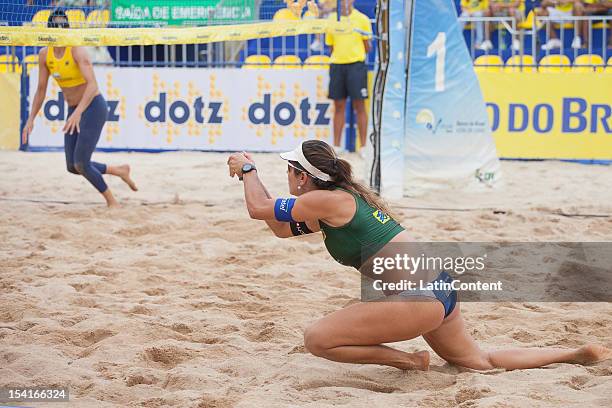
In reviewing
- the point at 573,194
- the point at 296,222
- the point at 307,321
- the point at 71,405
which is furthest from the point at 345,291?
the point at 573,194

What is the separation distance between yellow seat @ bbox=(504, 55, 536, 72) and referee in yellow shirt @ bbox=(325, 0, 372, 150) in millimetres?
1793

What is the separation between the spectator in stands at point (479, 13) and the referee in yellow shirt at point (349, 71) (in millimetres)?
1891

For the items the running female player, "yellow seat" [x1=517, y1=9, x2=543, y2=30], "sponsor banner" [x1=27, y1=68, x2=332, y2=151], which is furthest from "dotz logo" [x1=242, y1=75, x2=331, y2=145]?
the running female player

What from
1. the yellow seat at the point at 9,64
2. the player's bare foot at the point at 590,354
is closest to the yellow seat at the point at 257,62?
the yellow seat at the point at 9,64

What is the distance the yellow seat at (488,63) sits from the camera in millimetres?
11477

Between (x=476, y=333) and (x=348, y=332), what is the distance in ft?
3.23

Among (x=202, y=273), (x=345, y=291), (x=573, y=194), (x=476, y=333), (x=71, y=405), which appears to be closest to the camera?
(x=71, y=405)

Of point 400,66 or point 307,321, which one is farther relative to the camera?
point 400,66

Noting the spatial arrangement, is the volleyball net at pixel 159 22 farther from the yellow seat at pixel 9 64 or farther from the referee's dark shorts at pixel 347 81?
the yellow seat at pixel 9 64

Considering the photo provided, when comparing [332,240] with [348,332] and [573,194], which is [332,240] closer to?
[348,332]

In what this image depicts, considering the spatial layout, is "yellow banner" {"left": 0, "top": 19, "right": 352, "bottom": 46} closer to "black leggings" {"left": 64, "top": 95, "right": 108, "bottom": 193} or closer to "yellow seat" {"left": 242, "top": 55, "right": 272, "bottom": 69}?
"black leggings" {"left": 64, "top": 95, "right": 108, "bottom": 193}

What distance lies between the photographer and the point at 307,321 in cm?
462

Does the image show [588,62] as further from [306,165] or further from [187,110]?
[306,165]

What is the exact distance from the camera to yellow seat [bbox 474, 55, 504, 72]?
11477 millimetres
